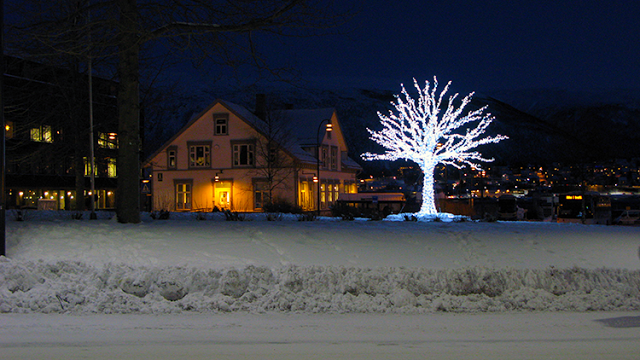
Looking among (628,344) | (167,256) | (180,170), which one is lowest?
(628,344)

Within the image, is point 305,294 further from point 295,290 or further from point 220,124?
point 220,124

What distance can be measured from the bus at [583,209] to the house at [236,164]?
69.1 ft

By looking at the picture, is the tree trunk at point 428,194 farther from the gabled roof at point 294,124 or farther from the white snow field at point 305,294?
the gabled roof at point 294,124

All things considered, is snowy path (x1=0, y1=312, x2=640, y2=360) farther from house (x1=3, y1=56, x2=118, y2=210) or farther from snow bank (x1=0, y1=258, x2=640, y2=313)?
house (x1=3, y1=56, x2=118, y2=210)

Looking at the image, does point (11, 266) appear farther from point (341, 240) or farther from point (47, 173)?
point (47, 173)

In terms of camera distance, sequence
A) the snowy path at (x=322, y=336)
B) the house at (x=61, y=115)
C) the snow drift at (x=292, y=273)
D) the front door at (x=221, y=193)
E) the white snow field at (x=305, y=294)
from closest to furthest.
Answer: the snowy path at (x=322, y=336) → the white snow field at (x=305, y=294) → the snow drift at (x=292, y=273) → the house at (x=61, y=115) → the front door at (x=221, y=193)

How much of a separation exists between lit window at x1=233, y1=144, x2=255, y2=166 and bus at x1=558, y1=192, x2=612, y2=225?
26.5 meters

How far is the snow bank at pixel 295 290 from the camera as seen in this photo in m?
9.30

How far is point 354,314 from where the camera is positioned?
9.23 meters

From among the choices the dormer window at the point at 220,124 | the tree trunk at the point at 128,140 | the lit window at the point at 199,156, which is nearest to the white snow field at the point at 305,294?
the tree trunk at the point at 128,140

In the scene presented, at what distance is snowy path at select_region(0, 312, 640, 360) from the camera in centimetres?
692

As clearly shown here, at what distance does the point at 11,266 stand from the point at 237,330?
4.64m

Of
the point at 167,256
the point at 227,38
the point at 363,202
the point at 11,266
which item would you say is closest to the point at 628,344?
the point at 167,256

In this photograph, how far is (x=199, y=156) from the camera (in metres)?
48.2
